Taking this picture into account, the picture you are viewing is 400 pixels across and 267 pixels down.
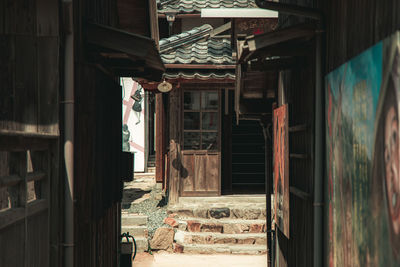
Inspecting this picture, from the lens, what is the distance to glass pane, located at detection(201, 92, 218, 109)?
14922 mm

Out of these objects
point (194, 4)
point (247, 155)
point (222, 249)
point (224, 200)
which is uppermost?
point (194, 4)

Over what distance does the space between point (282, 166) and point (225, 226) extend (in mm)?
5330

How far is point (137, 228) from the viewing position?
42.2ft

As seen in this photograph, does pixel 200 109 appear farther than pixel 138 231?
Yes

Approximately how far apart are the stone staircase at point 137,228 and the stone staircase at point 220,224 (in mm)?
747

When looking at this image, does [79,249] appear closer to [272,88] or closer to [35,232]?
[35,232]

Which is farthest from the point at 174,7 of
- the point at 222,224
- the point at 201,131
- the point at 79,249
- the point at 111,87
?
the point at 79,249

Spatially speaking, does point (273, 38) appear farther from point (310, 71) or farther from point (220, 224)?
point (220, 224)

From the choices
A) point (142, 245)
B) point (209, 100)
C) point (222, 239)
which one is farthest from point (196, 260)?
point (209, 100)

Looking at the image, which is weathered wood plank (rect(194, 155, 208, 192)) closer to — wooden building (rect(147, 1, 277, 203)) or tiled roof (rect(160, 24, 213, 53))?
wooden building (rect(147, 1, 277, 203))

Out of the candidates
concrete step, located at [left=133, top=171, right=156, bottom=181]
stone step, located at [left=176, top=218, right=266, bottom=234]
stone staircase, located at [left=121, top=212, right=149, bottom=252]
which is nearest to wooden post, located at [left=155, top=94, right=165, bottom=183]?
concrete step, located at [left=133, top=171, right=156, bottom=181]

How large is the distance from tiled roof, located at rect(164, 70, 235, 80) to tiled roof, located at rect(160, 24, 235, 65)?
25cm

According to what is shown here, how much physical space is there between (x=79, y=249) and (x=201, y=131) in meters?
8.75

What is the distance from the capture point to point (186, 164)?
1480 centimetres
